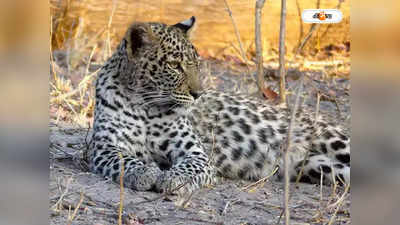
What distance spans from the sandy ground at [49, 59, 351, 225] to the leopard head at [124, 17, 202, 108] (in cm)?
44

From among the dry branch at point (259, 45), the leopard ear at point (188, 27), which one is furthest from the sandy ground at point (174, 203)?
the dry branch at point (259, 45)

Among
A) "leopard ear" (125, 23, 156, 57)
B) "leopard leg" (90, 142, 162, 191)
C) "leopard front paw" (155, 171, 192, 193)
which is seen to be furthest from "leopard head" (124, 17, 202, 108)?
"leopard front paw" (155, 171, 192, 193)

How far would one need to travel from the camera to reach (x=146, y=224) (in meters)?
2.11

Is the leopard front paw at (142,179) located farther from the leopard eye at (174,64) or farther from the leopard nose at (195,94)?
the leopard eye at (174,64)

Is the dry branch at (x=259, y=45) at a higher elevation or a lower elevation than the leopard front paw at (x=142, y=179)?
higher

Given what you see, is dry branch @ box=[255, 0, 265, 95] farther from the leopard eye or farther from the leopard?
the leopard eye

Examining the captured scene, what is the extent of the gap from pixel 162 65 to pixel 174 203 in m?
0.78

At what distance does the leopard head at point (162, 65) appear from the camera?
286 centimetres

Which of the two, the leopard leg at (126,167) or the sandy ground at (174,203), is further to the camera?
the leopard leg at (126,167)
